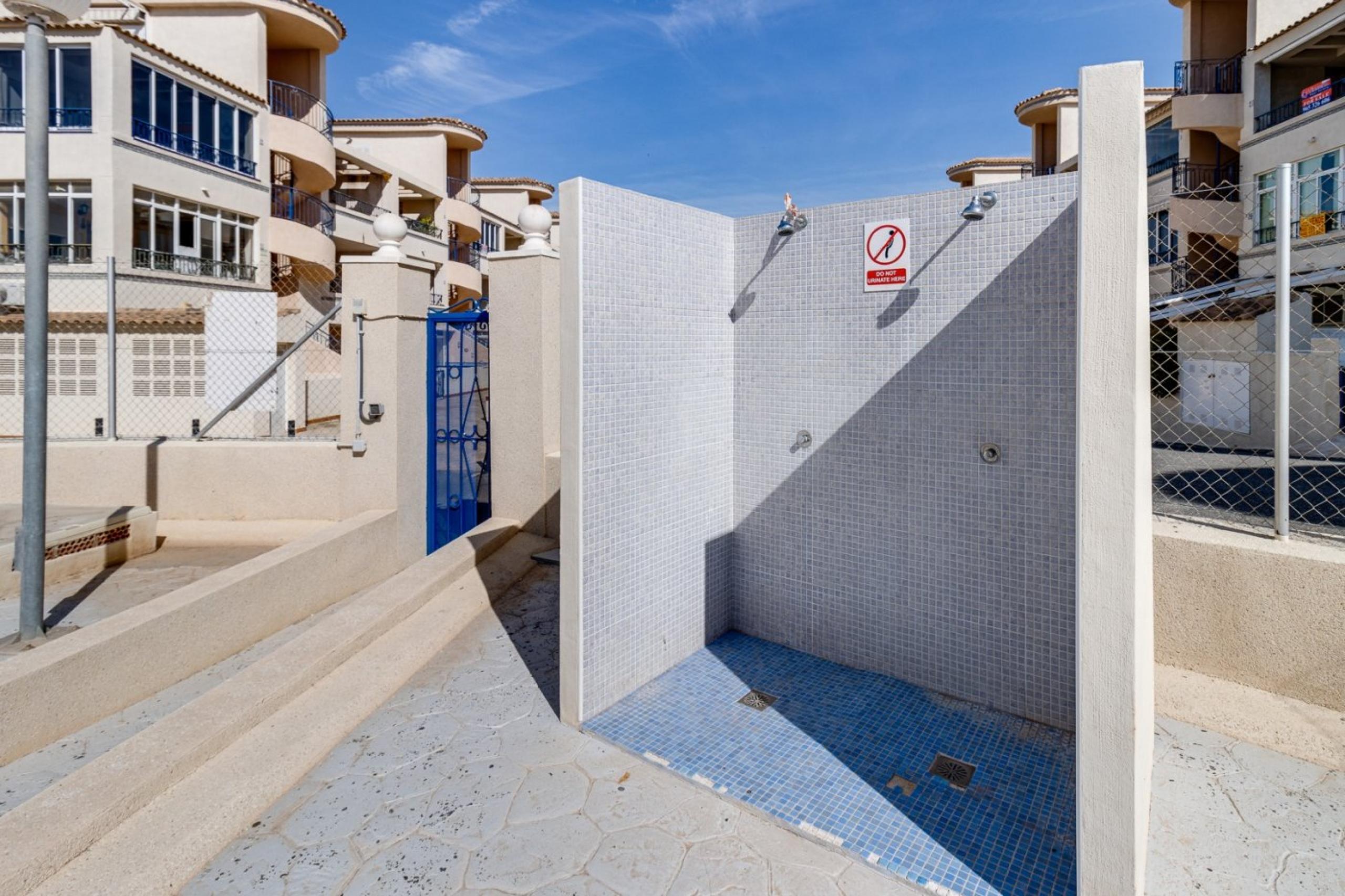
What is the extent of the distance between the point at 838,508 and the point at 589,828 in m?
2.76

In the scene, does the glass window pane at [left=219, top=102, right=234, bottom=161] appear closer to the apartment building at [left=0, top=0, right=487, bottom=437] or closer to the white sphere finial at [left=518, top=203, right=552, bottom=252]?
the apartment building at [left=0, top=0, right=487, bottom=437]

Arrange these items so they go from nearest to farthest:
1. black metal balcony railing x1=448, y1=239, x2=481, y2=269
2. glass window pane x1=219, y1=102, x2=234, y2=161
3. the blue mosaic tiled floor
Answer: the blue mosaic tiled floor
glass window pane x1=219, y1=102, x2=234, y2=161
black metal balcony railing x1=448, y1=239, x2=481, y2=269

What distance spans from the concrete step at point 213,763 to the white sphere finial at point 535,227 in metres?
3.62

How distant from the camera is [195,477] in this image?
28.2 ft

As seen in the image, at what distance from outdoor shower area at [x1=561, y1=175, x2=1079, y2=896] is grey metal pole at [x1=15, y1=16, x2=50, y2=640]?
14.0 feet

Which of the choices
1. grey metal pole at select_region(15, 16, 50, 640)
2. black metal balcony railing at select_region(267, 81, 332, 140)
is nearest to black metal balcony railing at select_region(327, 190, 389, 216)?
black metal balcony railing at select_region(267, 81, 332, 140)

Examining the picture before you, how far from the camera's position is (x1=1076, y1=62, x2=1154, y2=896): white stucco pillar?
8.64ft

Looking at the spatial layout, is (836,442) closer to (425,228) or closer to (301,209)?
(301,209)

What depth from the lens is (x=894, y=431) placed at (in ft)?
16.0

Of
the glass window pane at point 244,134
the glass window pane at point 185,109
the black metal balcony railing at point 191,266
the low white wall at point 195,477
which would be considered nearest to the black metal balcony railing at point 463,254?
the glass window pane at point 244,134

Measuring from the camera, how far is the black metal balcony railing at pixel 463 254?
30531 mm

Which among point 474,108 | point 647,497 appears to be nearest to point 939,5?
point 647,497

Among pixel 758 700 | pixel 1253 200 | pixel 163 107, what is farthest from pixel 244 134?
pixel 1253 200

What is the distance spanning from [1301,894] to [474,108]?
111ft
